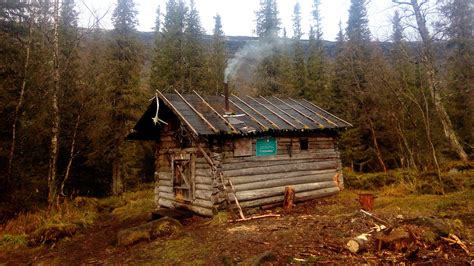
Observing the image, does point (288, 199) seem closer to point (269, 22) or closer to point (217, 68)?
point (217, 68)

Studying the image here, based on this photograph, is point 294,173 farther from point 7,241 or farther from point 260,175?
point 7,241

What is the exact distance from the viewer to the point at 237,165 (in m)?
12.7

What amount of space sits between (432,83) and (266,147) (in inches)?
397

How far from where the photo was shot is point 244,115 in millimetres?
13727

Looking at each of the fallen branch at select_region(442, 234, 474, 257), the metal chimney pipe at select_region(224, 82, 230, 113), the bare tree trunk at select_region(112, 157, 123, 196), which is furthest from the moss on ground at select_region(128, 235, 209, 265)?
the bare tree trunk at select_region(112, 157, 123, 196)

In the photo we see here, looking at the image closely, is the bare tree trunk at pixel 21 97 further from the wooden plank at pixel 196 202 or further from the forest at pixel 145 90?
the wooden plank at pixel 196 202

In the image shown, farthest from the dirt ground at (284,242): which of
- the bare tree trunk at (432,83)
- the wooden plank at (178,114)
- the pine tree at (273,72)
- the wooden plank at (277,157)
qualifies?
the pine tree at (273,72)

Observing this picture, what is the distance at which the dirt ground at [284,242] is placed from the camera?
6883 millimetres

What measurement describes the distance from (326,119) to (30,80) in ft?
43.7

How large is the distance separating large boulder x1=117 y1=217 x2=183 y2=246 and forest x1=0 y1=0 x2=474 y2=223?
588 cm

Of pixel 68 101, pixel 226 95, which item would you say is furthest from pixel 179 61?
pixel 226 95

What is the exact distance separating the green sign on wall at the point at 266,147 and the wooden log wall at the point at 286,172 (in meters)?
0.18

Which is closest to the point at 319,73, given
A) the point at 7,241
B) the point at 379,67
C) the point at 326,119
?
the point at 379,67

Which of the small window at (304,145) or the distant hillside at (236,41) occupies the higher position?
the distant hillside at (236,41)
